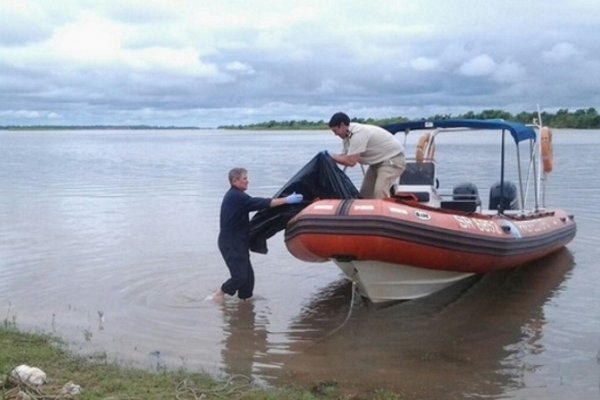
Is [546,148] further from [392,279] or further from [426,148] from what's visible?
[392,279]

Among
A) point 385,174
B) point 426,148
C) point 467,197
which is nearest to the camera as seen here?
point 385,174

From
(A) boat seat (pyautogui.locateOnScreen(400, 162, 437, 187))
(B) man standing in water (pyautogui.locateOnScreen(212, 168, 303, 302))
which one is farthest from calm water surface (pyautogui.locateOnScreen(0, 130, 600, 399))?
(A) boat seat (pyautogui.locateOnScreen(400, 162, 437, 187))

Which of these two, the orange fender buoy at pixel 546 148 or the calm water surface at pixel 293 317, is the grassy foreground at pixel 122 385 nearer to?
the calm water surface at pixel 293 317

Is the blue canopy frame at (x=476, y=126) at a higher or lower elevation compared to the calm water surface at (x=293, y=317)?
higher

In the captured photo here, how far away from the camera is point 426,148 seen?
11031 millimetres

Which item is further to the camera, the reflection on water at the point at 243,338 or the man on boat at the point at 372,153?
the man on boat at the point at 372,153

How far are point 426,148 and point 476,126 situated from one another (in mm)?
1300

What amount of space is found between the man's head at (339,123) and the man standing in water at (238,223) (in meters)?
0.72

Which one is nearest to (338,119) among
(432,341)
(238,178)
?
(238,178)

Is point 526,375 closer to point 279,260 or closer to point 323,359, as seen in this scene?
point 323,359

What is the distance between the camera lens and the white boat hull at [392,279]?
7605 millimetres

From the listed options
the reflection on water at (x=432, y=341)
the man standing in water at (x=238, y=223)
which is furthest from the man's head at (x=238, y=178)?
the reflection on water at (x=432, y=341)

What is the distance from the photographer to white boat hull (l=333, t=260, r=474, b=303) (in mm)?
7605

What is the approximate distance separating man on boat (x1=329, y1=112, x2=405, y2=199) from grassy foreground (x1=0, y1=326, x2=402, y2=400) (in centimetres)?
296
